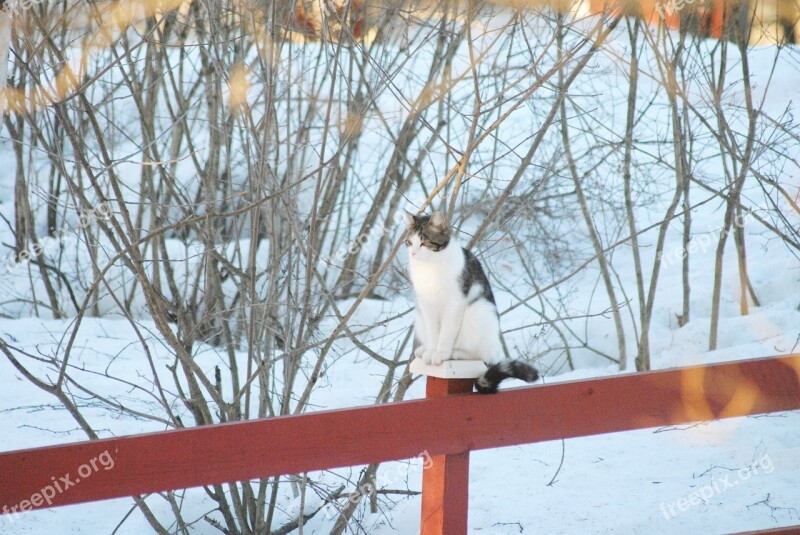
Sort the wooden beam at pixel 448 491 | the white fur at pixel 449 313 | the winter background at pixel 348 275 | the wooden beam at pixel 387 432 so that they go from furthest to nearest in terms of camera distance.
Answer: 1. the winter background at pixel 348 275
2. the white fur at pixel 449 313
3. the wooden beam at pixel 448 491
4. the wooden beam at pixel 387 432

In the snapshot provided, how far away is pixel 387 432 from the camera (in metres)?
1.89

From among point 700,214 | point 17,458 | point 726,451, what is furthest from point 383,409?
point 700,214

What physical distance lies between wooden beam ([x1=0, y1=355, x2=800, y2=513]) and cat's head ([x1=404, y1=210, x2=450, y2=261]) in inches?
34.6

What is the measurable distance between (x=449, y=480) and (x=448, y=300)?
2.70 ft

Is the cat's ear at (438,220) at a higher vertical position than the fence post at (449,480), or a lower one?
higher

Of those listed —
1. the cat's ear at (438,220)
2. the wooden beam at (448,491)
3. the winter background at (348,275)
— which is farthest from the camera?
the winter background at (348,275)

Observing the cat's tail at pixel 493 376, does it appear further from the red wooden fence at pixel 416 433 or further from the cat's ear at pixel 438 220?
the cat's ear at pixel 438 220

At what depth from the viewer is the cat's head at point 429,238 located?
2.77m

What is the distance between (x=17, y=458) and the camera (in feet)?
5.32

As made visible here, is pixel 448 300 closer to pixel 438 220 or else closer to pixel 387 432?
pixel 438 220

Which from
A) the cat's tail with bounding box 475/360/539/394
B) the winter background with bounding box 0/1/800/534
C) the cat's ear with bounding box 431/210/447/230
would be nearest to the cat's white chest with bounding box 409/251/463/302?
the cat's ear with bounding box 431/210/447/230

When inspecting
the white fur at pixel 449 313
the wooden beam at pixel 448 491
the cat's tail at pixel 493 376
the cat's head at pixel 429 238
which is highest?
the cat's head at pixel 429 238

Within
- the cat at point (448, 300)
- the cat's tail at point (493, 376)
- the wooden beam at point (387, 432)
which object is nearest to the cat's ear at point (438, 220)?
the cat at point (448, 300)

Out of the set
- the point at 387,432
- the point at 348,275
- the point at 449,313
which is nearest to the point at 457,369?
the point at 387,432
